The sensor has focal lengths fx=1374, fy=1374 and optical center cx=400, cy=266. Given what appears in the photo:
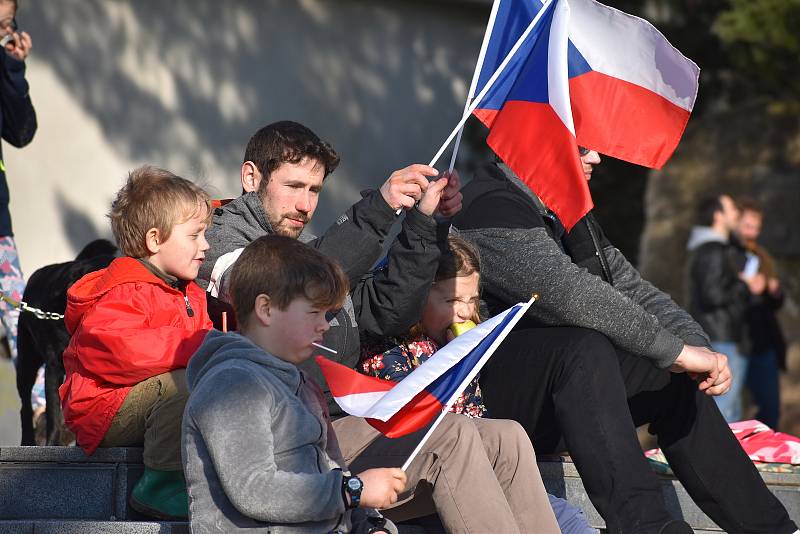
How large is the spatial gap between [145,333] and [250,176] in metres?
0.97

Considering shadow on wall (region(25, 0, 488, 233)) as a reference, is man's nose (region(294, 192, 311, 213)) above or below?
below

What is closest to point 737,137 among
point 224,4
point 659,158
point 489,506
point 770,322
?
point 770,322

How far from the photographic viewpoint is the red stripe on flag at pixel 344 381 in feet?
12.8

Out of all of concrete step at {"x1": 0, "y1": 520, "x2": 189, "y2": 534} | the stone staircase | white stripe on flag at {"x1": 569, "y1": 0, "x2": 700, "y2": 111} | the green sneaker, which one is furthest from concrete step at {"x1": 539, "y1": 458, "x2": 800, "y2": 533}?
concrete step at {"x1": 0, "y1": 520, "x2": 189, "y2": 534}

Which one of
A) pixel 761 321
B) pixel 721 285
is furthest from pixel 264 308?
pixel 761 321

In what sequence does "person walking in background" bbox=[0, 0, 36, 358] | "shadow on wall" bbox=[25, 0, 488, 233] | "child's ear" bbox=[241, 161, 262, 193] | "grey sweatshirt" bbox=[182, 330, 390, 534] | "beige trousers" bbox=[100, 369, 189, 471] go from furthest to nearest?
1. "shadow on wall" bbox=[25, 0, 488, 233]
2. "person walking in background" bbox=[0, 0, 36, 358]
3. "child's ear" bbox=[241, 161, 262, 193]
4. "beige trousers" bbox=[100, 369, 189, 471]
5. "grey sweatshirt" bbox=[182, 330, 390, 534]

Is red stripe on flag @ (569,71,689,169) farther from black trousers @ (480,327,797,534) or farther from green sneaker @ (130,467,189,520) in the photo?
green sneaker @ (130,467,189,520)

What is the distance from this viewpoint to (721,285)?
9.32m

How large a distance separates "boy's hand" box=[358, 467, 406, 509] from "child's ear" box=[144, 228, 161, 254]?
120 cm

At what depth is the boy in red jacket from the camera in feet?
13.6

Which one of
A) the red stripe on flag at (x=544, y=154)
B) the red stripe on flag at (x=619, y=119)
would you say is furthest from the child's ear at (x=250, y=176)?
the red stripe on flag at (x=619, y=119)

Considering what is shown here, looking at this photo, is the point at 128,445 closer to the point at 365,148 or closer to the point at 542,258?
the point at 542,258

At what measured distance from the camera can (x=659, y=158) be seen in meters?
4.87

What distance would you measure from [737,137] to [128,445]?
902 cm
